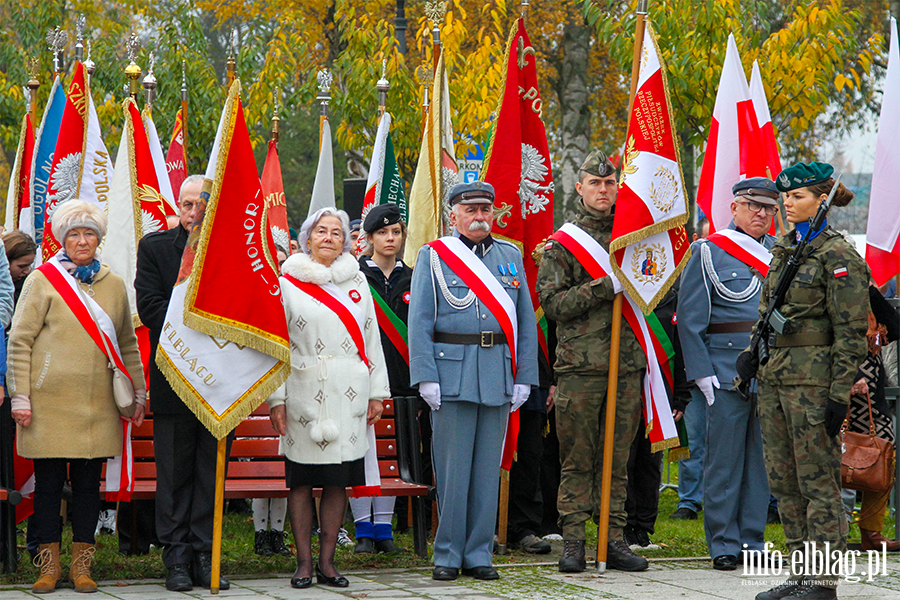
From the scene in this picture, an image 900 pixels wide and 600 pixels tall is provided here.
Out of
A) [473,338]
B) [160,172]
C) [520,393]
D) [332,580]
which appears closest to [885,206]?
[520,393]

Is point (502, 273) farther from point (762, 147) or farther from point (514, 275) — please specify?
point (762, 147)

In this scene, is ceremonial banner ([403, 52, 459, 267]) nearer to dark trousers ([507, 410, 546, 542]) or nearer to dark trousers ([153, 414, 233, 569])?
dark trousers ([507, 410, 546, 542])

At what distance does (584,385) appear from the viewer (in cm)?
663

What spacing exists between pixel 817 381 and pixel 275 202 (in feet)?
19.6

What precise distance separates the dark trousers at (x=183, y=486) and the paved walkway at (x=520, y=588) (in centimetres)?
25

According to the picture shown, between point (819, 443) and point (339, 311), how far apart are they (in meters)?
2.54

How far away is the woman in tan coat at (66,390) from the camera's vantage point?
591 cm

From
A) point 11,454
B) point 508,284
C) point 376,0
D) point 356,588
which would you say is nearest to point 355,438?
point 356,588

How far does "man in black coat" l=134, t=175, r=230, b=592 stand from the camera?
19.7ft

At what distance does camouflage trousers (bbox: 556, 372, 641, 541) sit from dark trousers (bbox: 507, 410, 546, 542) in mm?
869

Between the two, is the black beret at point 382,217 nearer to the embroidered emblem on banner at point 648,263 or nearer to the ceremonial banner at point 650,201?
the ceremonial banner at point 650,201

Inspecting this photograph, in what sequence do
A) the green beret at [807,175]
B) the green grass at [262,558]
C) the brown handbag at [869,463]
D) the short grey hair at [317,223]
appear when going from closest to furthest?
the green beret at [807,175] → the short grey hair at [317,223] → the green grass at [262,558] → the brown handbag at [869,463]

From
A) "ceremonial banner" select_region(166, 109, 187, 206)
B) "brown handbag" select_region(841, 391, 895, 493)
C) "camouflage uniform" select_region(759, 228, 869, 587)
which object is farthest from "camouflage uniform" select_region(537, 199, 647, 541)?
"ceremonial banner" select_region(166, 109, 187, 206)

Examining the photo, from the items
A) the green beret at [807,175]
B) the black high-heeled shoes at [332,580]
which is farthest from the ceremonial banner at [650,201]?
the black high-heeled shoes at [332,580]
